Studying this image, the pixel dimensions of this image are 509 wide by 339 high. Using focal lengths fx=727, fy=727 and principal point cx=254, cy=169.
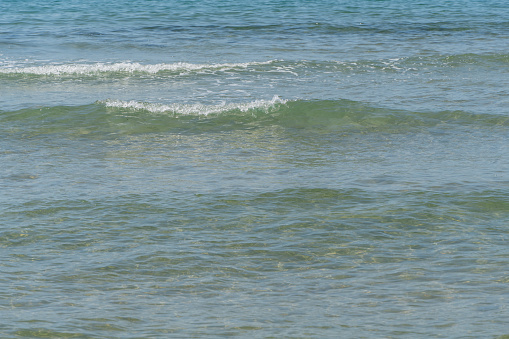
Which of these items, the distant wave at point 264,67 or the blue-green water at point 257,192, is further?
the distant wave at point 264,67

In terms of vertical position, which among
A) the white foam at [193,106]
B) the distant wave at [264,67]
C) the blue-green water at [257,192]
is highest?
the distant wave at [264,67]

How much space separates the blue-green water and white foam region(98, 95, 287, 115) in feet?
0.18

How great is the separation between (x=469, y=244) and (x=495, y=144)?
12.5 ft

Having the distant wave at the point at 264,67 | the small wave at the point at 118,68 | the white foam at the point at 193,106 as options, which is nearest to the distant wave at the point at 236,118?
the white foam at the point at 193,106

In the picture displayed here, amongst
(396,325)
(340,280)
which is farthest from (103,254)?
(396,325)

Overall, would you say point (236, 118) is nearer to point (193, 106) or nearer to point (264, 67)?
point (193, 106)

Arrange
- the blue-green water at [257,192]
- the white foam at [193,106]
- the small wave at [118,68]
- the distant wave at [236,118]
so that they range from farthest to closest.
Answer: the small wave at [118,68]
the white foam at [193,106]
the distant wave at [236,118]
the blue-green water at [257,192]

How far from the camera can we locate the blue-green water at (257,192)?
579 centimetres

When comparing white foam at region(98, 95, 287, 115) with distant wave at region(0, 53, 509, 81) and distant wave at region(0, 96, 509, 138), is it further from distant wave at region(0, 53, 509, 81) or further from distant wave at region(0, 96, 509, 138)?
distant wave at region(0, 53, 509, 81)

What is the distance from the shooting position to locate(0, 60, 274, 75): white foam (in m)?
15.6

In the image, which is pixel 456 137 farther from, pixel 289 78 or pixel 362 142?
pixel 289 78

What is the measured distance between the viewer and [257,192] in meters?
8.42

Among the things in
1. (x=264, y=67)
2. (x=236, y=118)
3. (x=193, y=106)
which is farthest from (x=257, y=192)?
(x=264, y=67)

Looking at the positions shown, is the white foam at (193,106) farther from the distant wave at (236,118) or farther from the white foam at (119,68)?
the white foam at (119,68)
